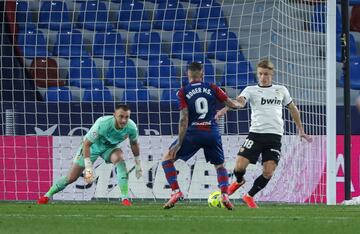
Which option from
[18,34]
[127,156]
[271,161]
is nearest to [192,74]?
[271,161]

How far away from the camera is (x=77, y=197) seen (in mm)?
17719

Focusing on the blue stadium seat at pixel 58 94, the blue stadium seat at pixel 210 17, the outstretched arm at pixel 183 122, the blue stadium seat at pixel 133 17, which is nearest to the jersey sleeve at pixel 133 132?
the outstretched arm at pixel 183 122

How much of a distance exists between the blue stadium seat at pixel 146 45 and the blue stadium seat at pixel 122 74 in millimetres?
241

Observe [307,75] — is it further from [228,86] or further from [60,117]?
[60,117]

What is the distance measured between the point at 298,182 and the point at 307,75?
5.72ft

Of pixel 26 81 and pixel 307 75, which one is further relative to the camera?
pixel 26 81

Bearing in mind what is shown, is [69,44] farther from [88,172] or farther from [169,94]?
[88,172]

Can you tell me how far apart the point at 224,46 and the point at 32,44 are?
3424 millimetres

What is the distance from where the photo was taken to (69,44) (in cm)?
2088

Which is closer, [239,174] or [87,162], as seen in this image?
[239,174]

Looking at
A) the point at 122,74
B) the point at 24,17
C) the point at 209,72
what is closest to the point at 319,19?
the point at 209,72

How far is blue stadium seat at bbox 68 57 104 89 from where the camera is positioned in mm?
20328

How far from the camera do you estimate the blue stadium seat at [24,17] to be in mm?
20875

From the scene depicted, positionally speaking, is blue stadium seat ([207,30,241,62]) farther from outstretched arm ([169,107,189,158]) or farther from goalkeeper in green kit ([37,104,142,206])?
outstretched arm ([169,107,189,158])
